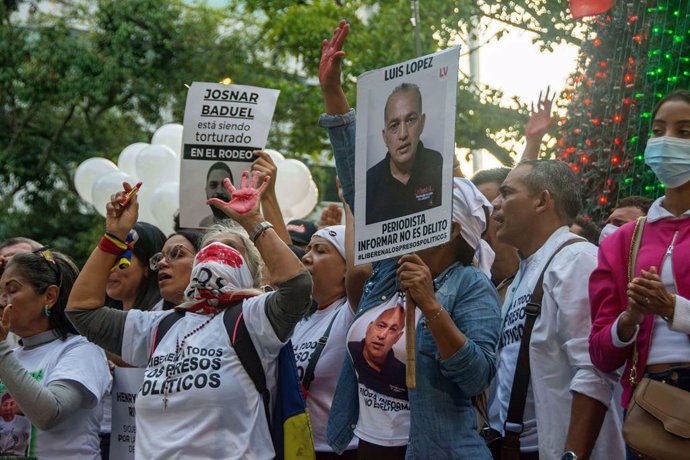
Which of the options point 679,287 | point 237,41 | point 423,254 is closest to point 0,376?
point 423,254

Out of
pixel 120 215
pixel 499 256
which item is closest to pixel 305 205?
pixel 499 256

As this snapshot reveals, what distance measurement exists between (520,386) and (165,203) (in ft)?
21.6

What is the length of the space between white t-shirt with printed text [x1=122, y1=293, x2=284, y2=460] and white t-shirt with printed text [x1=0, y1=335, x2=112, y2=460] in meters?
0.87

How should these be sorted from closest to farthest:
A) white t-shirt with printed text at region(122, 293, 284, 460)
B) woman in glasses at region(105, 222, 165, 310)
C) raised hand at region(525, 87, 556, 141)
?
white t-shirt with printed text at region(122, 293, 284, 460), woman in glasses at region(105, 222, 165, 310), raised hand at region(525, 87, 556, 141)

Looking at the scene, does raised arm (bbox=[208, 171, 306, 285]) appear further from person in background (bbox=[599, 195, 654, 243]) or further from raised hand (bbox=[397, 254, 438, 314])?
person in background (bbox=[599, 195, 654, 243])

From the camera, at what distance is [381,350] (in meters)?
4.70

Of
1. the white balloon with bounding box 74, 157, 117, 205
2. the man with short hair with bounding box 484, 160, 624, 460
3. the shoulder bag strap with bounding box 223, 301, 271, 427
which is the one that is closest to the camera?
the man with short hair with bounding box 484, 160, 624, 460

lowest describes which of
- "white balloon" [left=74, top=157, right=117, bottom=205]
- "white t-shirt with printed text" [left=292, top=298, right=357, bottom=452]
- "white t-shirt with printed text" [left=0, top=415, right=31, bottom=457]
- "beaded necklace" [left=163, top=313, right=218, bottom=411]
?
"white t-shirt with printed text" [left=0, top=415, right=31, bottom=457]

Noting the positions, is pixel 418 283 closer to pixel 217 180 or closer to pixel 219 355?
pixel 219 355

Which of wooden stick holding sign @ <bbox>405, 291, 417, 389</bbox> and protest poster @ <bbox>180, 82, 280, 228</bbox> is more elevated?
protest poster @ <bbox>180, 82, 280, 228</bbox>

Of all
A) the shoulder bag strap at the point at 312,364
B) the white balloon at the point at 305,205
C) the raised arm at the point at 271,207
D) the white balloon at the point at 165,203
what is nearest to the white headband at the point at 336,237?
the raised arm at the point at 271,207

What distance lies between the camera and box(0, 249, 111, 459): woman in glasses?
5.34 metres

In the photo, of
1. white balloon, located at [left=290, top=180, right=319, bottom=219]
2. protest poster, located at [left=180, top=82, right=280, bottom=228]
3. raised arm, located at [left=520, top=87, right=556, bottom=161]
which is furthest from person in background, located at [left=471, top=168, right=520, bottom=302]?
white balloon, located at [left=290, top=180, right=319, bottom=219]

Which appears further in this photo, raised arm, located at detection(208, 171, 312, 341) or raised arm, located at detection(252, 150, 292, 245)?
raised arm, located at detection(252, 150, 292, 245)
